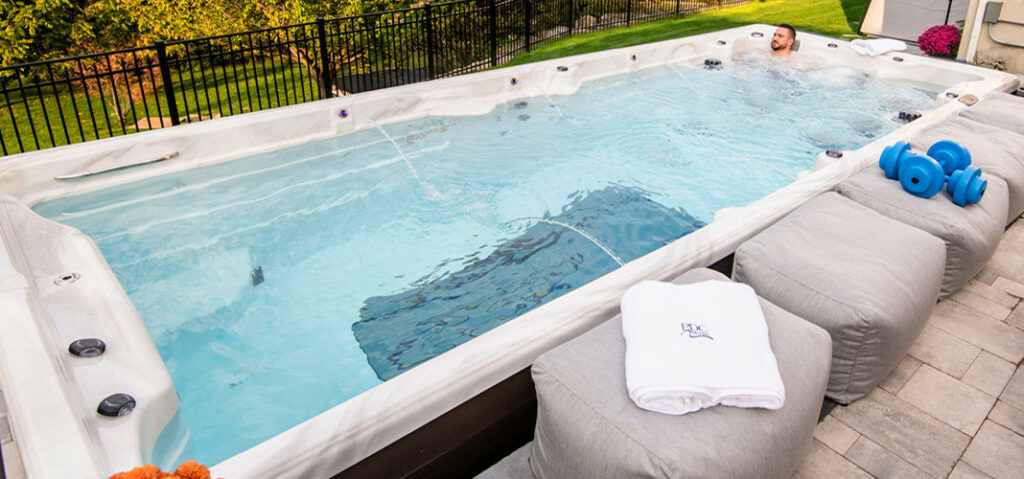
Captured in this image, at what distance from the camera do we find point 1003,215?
10.6ft

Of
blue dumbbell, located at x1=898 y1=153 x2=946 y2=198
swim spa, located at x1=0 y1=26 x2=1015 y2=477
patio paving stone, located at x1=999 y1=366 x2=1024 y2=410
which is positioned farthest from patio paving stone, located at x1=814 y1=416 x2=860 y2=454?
blue dumbbell, located at x1=898 y1=153 x2=946 y2=198

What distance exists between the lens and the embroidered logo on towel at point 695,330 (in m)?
2.03

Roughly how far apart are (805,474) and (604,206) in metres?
2.48

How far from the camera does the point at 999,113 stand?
4.43 m

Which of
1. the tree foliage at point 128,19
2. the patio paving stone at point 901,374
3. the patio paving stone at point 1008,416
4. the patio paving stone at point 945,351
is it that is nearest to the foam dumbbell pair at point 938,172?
the patio paving stone at point 945,351

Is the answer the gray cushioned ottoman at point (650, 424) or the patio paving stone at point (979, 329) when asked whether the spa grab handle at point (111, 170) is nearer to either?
the gray cushioned ottoman at point (650, 424)

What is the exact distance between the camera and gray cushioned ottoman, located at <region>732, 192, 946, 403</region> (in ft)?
7.80

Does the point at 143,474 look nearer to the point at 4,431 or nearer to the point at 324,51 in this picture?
the point at 4,431

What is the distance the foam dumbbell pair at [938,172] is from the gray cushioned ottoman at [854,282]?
0.43 metres

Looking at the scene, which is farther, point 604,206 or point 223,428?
point 604,206

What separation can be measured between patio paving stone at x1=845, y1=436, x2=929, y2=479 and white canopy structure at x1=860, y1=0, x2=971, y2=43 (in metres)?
8.26

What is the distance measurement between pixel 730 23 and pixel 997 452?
914 centimetres

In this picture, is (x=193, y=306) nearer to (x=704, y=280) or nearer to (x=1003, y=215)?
(x=704, y=280)

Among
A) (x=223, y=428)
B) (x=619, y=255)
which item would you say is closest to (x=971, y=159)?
(x=619, y=255)
